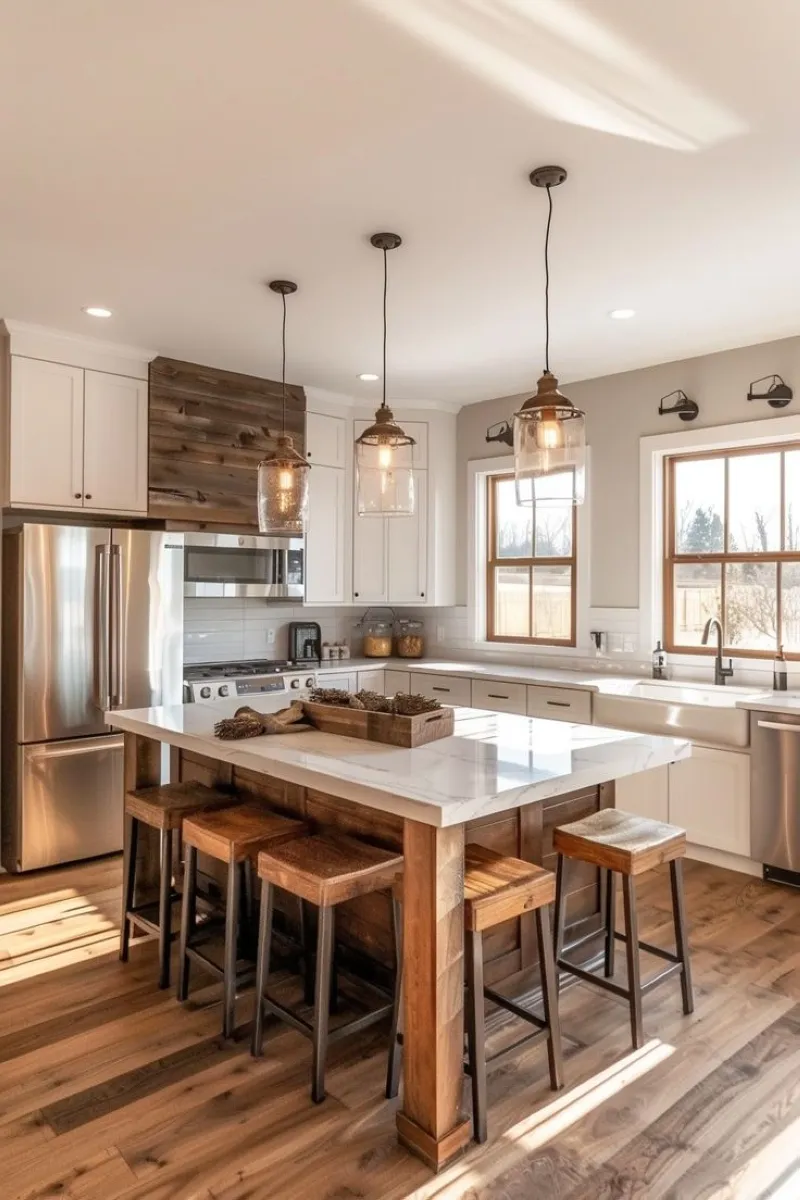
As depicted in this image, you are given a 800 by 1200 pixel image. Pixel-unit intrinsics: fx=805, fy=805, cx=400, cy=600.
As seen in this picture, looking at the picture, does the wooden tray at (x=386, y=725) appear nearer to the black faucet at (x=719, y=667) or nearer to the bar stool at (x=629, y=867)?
the bar stool at (x=629, y=867)

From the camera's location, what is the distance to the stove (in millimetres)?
4516

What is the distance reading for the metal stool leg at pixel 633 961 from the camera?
236 centimetres

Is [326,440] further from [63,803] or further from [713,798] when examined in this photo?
[713,798]

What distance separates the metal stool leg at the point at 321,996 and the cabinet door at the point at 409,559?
355 centimetres

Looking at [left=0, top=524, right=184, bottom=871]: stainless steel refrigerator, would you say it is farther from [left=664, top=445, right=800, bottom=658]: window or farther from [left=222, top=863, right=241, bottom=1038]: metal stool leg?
[left=664, top=445, right=800, bottom=658]: window

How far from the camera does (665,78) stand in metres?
2.05

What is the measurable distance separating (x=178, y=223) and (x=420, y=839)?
2253mm

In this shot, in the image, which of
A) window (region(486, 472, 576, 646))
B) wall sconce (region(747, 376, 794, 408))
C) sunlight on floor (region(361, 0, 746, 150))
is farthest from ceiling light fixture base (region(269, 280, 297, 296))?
wall sconce (region(747, 376, 794, 408))

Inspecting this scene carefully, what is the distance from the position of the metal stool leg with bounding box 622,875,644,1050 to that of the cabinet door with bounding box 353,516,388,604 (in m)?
3.36

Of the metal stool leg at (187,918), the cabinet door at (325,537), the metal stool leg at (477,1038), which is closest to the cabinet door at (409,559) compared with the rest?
the cabinet door at (325,537)

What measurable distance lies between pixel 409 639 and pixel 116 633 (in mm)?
2325

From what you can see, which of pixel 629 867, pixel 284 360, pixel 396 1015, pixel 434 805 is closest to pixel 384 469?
pixel 434 805

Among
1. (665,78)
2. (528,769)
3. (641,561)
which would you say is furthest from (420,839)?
(641,561)

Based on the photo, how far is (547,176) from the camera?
8.16 ft
